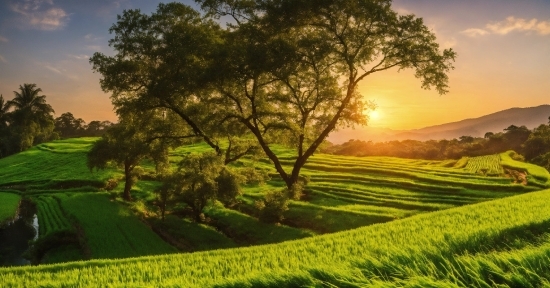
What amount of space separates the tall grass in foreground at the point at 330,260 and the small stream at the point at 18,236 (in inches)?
584

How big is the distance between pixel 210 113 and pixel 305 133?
318 inches

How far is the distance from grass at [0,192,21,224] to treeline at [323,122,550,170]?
58066 millimetres

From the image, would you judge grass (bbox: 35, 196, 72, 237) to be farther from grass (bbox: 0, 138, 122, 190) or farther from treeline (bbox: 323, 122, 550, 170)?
treeline (bbox: 323, 122, 550, 170)

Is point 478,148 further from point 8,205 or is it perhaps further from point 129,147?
point 8,205

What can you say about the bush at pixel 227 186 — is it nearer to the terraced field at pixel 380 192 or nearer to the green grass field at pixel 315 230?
the green grass field at pixel 315 230

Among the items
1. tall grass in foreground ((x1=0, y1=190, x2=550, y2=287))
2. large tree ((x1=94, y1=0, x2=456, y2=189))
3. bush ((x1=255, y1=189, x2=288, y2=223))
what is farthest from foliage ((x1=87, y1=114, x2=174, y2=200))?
tall grass in foreground ((x1=0, y1=190, x2=550, y2=287))

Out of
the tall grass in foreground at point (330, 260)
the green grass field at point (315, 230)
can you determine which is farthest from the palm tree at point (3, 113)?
the tall grass in foreground at point (330, 260)

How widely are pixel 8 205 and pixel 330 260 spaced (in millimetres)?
41727

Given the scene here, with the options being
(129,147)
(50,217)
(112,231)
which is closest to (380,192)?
(129,147)

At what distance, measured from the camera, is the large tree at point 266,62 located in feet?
99.9

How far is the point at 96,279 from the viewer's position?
10.3m

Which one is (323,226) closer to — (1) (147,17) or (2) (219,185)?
(2) (219,185)

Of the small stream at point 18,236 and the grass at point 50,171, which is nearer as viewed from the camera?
the small stream at point 18,236

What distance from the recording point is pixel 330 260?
10719mm
